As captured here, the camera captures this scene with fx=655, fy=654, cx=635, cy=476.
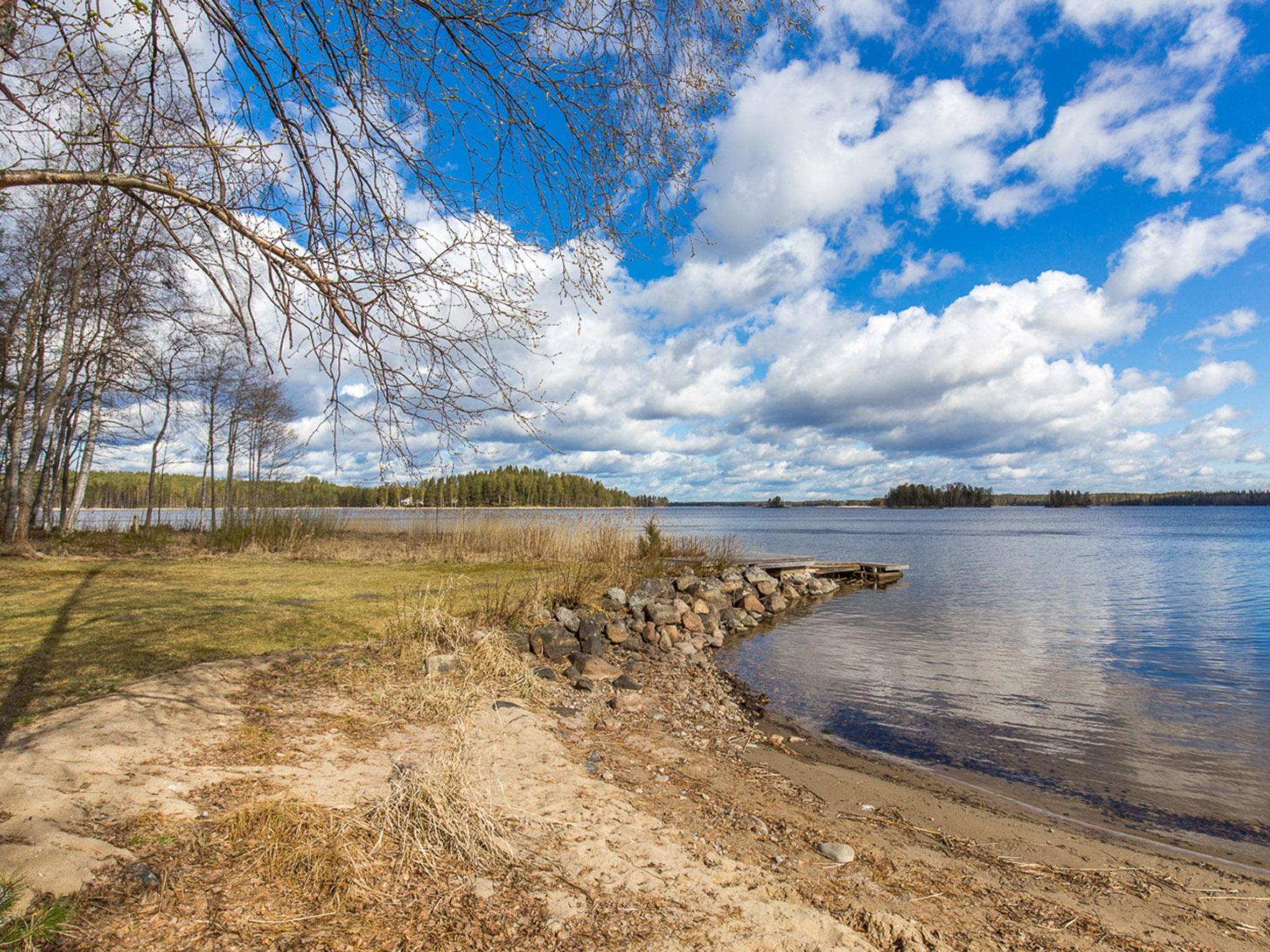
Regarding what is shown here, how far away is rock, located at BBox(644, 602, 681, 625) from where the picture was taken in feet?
40.4

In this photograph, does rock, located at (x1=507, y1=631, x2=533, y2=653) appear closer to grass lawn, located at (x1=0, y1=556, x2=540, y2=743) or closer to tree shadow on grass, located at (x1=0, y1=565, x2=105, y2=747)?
grass lawn, located at (x1=0, y1=556, x2=540, y2=743)

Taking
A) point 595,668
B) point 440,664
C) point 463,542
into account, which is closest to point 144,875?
point 440,664

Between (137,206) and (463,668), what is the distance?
4.94m

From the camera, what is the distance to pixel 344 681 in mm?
6082

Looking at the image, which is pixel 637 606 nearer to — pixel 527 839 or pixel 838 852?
pixel 838 852

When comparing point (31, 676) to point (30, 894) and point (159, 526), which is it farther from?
point (159, 526)

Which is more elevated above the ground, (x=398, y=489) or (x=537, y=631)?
(x=398, y=489)

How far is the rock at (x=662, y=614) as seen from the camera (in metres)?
12.3

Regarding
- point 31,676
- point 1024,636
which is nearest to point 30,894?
point 31,676

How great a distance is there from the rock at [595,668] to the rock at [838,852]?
176 inches

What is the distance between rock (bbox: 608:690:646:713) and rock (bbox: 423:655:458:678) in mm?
1770

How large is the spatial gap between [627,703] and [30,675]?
536cm

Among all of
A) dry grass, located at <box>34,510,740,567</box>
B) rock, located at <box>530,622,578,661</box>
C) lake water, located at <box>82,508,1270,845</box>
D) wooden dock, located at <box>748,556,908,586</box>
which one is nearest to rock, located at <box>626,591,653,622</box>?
lake water, located at <box>82,508,1270,845</box>

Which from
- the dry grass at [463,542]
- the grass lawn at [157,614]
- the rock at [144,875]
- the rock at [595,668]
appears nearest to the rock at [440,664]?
the grass lawn at [157,614]
